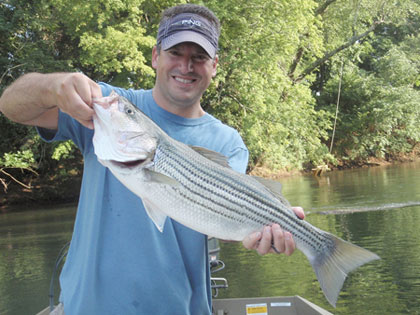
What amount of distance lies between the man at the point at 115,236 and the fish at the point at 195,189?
12 cm

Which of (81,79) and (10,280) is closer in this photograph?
(81,79)

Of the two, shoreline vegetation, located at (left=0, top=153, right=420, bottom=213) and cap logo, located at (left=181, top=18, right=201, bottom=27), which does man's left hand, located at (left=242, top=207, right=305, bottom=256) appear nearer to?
cap logo, located at (left=181, top=18, right=201, bottom=27)

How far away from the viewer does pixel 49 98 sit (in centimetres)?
264

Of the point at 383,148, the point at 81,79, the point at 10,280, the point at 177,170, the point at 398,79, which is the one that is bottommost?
the point at 10,280

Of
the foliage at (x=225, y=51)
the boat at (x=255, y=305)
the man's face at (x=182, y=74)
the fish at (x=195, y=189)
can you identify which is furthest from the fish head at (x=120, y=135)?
the foliage at (x=225, y=51)

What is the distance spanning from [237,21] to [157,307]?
20552 millimetres

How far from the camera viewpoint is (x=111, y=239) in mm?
2752

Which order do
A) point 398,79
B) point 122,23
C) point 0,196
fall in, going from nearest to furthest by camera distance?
point 122,23 → point 0,196 → point 398,79

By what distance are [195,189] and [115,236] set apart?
1.92 feet

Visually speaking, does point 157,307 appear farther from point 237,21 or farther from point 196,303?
point 237,21

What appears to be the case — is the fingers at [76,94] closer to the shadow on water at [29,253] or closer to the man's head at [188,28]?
the man's head at [188,28]

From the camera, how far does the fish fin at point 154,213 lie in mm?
2625

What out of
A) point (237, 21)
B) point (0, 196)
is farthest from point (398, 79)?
point (0, 196)

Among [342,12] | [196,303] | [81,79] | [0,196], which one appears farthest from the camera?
[342,12]
